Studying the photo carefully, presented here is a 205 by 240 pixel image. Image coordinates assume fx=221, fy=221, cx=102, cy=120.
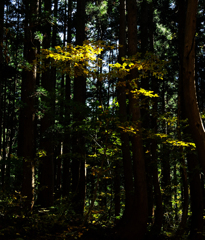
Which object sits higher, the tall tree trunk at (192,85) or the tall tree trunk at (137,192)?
the tall tree trunk at (192,85)

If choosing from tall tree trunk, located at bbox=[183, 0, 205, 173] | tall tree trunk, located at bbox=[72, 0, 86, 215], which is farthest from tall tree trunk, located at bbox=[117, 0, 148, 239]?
tall tree trunk, located at bbox=[72, 0, 86, 215]

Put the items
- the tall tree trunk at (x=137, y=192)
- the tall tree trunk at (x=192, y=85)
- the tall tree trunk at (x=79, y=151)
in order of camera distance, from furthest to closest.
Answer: the tall tree trunk at (x=79, y=151), the tall tree trunk at (x=137, y=192), the tall tree trunk at (x=192, y=85)

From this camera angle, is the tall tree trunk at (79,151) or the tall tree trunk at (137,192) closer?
the tall tree trunk at (137,192)

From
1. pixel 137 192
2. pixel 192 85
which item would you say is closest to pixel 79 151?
pixel 137 192

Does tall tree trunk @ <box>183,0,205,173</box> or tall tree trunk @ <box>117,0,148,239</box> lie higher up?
tall tree trunk @ <box>183,0,205,173</box>

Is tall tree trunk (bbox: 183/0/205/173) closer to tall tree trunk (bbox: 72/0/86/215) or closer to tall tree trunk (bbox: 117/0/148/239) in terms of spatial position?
tall tree trunk (bbox: 117/0/148/239)

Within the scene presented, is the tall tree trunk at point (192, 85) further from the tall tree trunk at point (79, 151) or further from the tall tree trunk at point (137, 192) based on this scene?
the tall tree trunk at point (79, 151)

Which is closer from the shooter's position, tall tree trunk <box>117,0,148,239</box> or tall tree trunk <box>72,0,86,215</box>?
tall tree trunk <box>117,0,148,239</box>

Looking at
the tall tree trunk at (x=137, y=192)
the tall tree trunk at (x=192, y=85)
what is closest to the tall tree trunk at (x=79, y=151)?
the tall tree trunk at (x=137, y=192)

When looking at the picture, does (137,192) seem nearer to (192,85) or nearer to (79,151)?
(79,151)

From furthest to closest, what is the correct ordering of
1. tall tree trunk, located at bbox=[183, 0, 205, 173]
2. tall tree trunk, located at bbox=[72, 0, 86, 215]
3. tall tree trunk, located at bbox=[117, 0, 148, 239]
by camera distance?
tall tree trunk, located at bbox=[72, 0, 86, 215], tall tree trunk, located at bbox=[117, 0, 148, 239], tall tree trunk, located at bbox=[183, 0, 205, 173]

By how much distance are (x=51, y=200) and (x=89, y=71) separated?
22.7ft

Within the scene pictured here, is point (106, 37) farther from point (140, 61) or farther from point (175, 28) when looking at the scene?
point (140, 61)

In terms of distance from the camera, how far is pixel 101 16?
16781 millimetres
